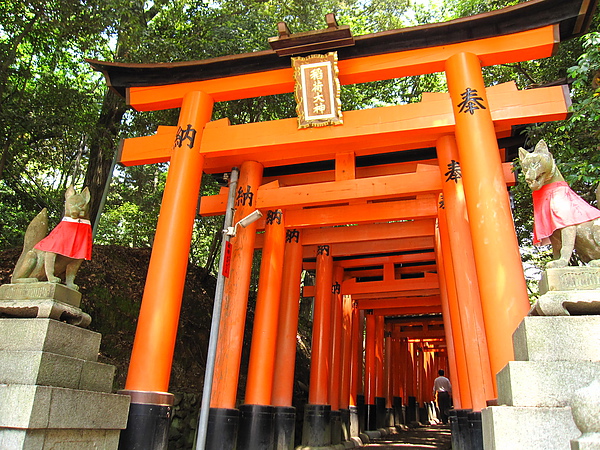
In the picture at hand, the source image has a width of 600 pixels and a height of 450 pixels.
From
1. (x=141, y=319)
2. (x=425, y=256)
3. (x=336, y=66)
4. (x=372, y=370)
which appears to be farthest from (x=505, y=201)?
(x=372, y=370)

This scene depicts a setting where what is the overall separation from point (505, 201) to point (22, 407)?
17.9 ft

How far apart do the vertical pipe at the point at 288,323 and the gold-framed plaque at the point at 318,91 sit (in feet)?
11.7

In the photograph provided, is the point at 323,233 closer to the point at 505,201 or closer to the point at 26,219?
the point at 505,201

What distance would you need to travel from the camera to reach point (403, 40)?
23.1ft

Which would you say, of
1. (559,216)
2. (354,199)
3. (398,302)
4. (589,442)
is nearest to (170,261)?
(354,199)

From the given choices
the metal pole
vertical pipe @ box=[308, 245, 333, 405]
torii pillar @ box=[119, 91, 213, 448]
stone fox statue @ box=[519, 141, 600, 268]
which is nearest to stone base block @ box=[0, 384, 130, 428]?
torii pillar @ box=[119, 91, 213, 448]

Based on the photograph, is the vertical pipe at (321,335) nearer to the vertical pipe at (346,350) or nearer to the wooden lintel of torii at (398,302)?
the vertical pipe at (346,350)

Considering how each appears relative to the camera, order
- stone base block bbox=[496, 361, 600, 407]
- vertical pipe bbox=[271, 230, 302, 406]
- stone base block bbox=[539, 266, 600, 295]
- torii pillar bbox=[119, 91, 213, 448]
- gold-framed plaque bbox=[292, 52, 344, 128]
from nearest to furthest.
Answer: stone base block bbox=[496, 361, 600, 407]
stone base block bbox=[539, 266, 600, 295]
torii pillar bbox=[119, 91, 213, 448]
gold-framed plaque bbox=[292, 52, 344, 128]
vertical pipe bbox=[271, 230, 302, 406]

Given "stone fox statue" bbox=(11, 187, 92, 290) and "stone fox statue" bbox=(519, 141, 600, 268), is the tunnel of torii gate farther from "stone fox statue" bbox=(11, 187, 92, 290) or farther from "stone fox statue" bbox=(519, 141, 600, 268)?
"stone fox statue" bbox=(11, 187, 92, 290)

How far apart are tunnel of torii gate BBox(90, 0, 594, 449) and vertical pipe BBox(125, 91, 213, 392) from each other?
18mm

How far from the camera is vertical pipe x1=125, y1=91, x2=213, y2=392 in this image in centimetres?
609

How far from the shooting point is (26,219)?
490 inches

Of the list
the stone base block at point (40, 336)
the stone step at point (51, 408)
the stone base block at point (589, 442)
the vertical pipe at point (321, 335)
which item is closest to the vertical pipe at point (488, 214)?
the stone base block at point (589, 442)

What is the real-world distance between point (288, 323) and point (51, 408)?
545 centimetres
